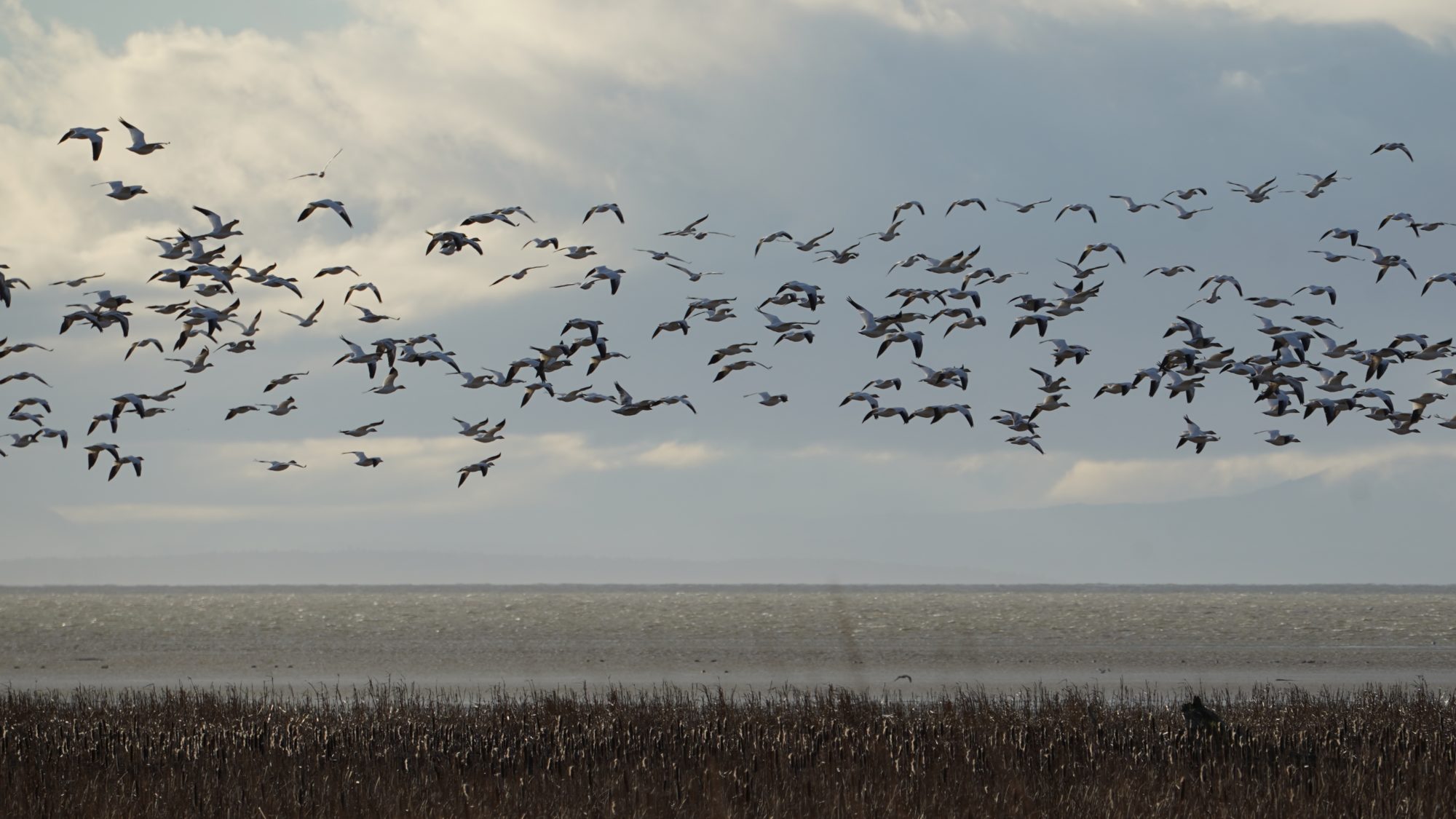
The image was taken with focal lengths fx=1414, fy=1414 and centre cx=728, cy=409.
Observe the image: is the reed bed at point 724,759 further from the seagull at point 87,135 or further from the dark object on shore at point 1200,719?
the seagull at point 87,135

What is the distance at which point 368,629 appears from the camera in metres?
75.1

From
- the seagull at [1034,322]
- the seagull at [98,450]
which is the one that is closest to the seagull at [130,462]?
the seagull at [98,450]

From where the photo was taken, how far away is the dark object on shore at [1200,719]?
23797mm

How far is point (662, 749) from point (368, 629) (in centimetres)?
5527

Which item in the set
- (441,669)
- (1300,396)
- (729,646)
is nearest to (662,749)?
(1300,396)

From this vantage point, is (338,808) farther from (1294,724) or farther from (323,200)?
(1294,724)

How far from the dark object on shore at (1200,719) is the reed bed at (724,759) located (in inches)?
7.0

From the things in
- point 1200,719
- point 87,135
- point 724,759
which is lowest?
point 724,759

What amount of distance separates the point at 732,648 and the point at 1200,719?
36687 millimetres

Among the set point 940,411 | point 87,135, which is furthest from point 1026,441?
point 87,135

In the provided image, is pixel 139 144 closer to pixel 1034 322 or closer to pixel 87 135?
pixel 87 135

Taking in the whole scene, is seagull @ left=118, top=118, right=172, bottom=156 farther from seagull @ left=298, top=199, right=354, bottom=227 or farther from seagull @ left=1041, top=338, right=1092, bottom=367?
seagull @ left=1041, top=338, right=1092, bottom=367

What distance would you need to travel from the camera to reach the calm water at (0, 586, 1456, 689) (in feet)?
149

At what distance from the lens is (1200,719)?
79.0 ft
